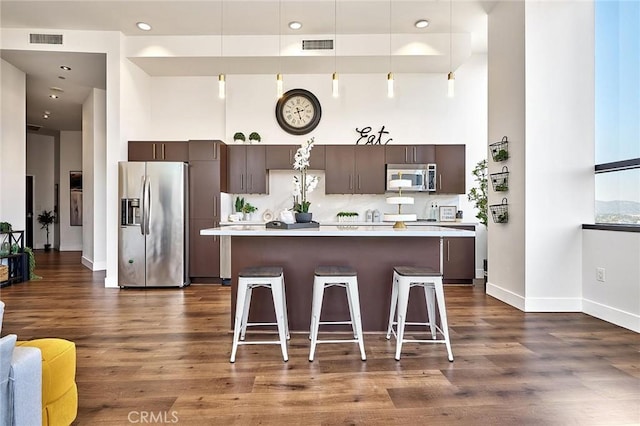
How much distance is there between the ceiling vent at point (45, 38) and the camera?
5.00m

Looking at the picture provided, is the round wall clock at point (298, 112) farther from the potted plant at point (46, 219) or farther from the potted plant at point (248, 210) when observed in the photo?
the potted plant at point (46, 219)

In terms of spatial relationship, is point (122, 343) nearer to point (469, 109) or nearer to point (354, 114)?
point (354, 114)

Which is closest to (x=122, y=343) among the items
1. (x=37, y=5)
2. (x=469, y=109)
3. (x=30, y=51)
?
(x=37, y=5)

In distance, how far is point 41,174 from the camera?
9.91m

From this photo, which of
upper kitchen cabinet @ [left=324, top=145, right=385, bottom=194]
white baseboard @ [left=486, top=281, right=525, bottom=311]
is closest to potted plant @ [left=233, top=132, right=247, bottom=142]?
upper kitchen cabinet @ [left=324, top=145, right=385, bottom=194]

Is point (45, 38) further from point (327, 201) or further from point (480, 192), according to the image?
point (480, 192)

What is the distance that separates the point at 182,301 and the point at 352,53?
13.0 ft

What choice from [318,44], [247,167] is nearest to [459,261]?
[247,167]

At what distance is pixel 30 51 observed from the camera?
16.6ft

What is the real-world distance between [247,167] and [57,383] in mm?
4197

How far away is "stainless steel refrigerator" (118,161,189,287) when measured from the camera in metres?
5.09

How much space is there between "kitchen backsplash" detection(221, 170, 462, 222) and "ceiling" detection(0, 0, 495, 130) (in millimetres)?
1759

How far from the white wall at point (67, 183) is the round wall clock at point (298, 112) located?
23.4 feet

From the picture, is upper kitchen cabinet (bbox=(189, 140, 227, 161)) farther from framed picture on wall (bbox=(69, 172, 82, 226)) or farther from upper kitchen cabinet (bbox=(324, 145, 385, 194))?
framed picture on wall (bbox=(69, 172, 82, 226))
